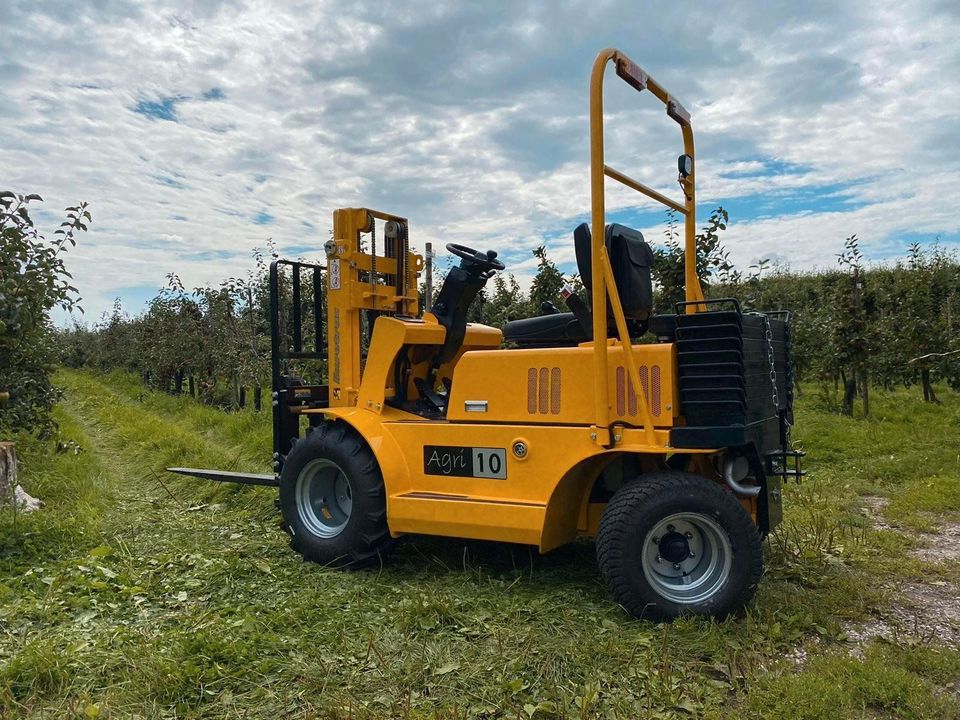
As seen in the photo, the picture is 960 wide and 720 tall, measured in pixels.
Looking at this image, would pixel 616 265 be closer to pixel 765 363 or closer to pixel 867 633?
pixel 765 363

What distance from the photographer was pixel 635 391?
4.07 meters

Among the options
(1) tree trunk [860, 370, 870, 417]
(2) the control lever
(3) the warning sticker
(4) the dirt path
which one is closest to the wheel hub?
(4) the dirt path

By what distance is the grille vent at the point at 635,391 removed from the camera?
411 cm

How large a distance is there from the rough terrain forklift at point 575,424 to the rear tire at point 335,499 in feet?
0.04

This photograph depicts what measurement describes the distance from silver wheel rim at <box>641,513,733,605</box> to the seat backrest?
1.24 m

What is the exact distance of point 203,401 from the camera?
53.0 ft

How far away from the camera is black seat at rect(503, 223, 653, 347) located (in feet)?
14.4

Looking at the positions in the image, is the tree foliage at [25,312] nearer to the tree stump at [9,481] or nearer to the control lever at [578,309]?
the tree stump at [9,481]

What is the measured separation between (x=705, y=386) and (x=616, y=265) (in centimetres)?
87

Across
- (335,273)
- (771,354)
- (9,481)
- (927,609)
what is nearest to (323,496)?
(335,273)

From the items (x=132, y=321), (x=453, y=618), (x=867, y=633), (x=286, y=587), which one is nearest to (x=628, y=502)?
(x=453, y=618)

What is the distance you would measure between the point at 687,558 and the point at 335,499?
2.46m

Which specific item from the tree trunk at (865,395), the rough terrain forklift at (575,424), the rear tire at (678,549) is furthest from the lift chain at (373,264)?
the tree trunk at (865,395)

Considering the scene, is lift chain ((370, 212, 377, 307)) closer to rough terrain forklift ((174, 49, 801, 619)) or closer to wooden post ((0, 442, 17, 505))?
rough terrain forklift ((174, 49, 801, 619))
